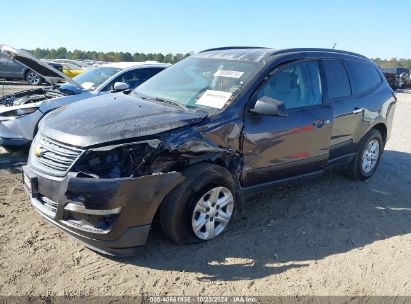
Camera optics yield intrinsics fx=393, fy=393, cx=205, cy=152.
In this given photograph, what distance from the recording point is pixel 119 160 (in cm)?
325

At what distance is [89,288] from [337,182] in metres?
3.97

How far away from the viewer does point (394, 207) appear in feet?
16.4

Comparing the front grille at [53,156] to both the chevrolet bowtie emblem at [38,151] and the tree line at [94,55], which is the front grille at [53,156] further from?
the tree line at [94,55]

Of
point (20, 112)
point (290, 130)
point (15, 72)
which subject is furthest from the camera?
point (15, 72)

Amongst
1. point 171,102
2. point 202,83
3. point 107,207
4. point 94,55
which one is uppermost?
point 202,83

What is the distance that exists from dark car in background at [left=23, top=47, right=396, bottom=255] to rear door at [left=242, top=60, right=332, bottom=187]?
0.04 feet

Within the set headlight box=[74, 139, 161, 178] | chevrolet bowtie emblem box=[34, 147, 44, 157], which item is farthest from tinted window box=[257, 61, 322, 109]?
chevrolet bowtie emblem box=[34, 147, 44, 157]

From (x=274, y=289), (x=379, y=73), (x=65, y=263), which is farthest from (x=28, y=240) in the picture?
(x=379, y=73)

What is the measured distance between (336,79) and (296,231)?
2088 mm

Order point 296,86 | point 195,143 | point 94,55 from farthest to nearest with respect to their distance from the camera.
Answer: point 94,55
point 296,86
point 195,143

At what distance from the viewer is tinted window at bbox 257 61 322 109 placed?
4.24 m

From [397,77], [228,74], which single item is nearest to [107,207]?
[228,74]

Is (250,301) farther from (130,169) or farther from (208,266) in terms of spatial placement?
(130,169)

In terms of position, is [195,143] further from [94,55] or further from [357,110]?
[94,55]
